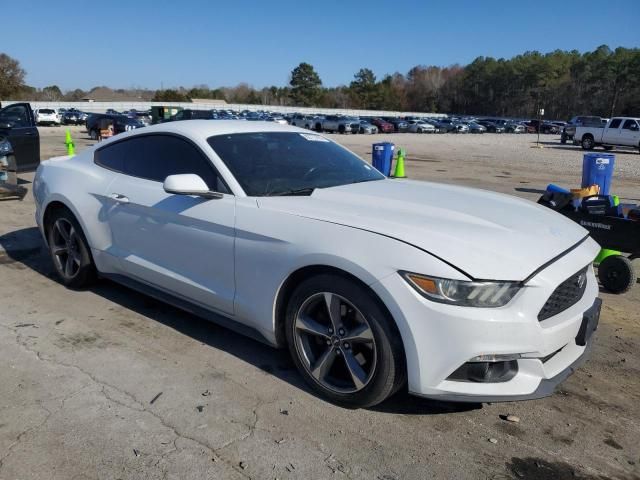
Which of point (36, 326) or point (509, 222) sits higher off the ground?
point (509, 222)

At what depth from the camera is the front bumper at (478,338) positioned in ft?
8.12

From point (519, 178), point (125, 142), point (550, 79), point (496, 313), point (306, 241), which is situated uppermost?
point (550, 79)

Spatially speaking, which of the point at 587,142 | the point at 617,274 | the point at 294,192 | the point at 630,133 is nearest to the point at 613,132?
the point at 630,133

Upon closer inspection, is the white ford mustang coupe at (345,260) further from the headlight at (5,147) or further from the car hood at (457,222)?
the headlight at (5,147)

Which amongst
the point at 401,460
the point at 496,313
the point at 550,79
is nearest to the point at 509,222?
the point at 496,313

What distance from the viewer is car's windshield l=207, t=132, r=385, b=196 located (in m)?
3.50

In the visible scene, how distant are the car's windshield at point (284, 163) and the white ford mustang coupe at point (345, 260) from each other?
0.01 metres

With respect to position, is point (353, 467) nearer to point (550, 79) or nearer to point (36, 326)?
point (36, 326)

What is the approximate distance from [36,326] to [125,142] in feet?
5.28

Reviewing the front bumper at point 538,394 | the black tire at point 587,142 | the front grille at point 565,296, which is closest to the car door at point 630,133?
the black tire at point 587,142

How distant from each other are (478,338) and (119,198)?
292 centimetres

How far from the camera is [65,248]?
4812 mm

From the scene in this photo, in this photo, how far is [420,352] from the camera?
8.38 ft

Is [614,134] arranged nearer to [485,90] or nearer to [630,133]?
[630,133]
